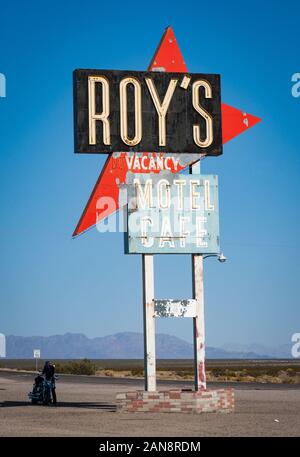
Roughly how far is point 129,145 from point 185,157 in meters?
1.96

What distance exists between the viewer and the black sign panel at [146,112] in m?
28.7

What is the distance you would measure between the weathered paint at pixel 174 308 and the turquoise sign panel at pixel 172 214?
4.87ft

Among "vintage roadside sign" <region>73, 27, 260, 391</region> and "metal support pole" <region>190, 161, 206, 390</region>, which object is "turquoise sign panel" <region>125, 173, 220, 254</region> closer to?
"vintage roadside sign" <region>73, 27, 260, 391</region>

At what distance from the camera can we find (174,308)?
2888 centimetres

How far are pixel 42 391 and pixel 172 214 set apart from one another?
8865 mm

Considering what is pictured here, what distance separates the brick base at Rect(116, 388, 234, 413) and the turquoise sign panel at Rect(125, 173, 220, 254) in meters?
4.15

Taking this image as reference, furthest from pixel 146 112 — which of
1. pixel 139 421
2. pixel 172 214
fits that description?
pixel 139 421

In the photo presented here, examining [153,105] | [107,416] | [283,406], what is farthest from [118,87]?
[283,406]

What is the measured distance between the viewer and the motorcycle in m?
33.8

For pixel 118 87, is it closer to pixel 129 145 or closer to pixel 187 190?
pixel 129 145

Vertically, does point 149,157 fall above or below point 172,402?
above

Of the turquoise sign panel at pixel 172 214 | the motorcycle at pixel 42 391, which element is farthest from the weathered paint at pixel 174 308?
the motorcycle at pixel 42 391

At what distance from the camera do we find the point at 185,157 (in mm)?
30094

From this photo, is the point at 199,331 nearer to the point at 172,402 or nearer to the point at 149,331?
the point at 149,331
